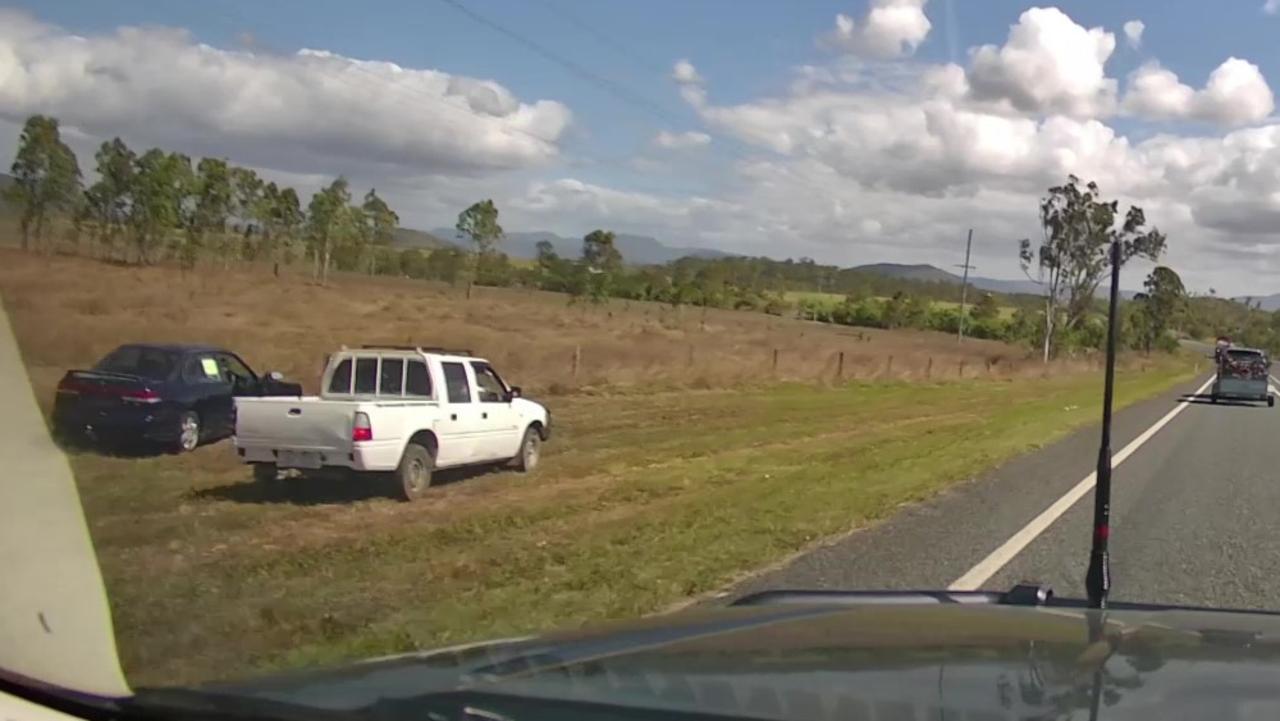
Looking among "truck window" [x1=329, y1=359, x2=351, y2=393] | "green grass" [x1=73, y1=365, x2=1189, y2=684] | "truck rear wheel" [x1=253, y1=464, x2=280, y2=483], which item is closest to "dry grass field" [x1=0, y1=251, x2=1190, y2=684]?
"green grass" [x1=73, y1=365, x2=1189, y2=684]

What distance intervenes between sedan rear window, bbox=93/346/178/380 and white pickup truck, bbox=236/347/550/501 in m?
2.15

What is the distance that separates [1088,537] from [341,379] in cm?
854

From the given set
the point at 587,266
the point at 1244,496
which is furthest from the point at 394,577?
the point at 587,266

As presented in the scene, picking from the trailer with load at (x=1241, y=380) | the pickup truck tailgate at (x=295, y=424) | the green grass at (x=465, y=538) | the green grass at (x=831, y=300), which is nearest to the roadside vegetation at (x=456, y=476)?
the green grass at (x=465, y=538)

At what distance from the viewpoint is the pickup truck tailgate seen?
42.4 feet

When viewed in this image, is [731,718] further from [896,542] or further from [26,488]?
[896,542]

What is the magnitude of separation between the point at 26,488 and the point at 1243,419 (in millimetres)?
32258

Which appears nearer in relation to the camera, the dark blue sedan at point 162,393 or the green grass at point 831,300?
the dark blue sedan at point 162,393

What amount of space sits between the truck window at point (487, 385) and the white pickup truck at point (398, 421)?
0.04 ft

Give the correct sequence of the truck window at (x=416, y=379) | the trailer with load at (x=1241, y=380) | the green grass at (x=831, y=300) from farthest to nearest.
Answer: the green grass at (x=831, y=300) → the trailer with load at (x=1241, y=380) → the truck window at (x=416, y=379)

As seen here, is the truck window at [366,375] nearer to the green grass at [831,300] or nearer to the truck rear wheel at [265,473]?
the truck rear wheel at [265,473]

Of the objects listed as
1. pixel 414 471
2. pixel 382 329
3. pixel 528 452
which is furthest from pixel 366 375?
pixel 382 329

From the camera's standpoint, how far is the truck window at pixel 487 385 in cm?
1568

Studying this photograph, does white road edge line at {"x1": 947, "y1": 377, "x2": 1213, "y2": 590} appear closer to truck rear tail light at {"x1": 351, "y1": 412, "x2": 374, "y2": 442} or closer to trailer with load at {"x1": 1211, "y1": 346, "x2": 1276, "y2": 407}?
truck rear tail light at {"x1": 351, "y1": 412, "x2": 374, "y2": 442}
